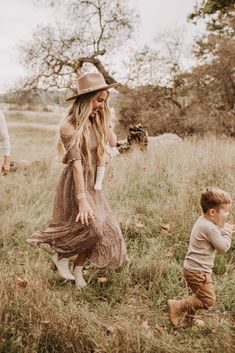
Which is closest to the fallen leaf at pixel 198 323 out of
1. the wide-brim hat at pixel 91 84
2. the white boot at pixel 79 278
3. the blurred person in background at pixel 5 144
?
the white boot at pixel 79 278

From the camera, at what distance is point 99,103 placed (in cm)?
371

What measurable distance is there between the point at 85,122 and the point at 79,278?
1387 mm

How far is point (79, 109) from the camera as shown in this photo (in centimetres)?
369

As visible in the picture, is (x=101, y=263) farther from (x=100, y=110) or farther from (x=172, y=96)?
(x=172, y=96)

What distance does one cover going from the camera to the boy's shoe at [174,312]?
128 inches

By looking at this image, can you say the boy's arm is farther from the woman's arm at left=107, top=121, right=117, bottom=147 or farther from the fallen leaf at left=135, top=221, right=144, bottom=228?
the fallen leaf at left=135, top=221, right=144, bottom=228

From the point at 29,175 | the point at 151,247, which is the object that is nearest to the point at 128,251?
the point at 151,247

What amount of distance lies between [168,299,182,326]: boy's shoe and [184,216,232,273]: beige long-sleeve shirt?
0.29m

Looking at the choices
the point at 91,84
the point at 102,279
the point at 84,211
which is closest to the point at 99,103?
the point at 91,84

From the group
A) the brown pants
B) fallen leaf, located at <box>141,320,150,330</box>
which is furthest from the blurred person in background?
the brown pants

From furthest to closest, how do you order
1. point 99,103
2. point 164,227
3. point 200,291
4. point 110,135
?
point 164,227 < point 110,135 < point 99,103 < point 200,291

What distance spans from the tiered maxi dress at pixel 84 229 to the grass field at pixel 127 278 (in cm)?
21

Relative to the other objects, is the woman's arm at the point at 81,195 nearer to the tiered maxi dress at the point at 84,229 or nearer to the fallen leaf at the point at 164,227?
the tiered maxi dress at the point at 84,229

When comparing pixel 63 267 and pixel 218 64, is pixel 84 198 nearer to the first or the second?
pixel 63 267
